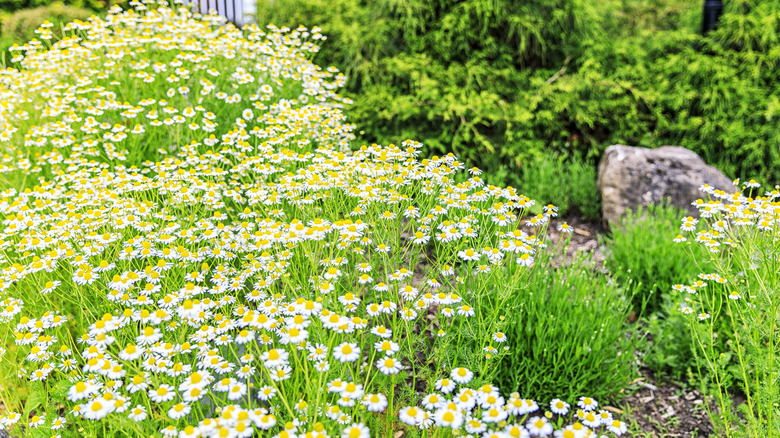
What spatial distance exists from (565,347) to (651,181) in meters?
2.30

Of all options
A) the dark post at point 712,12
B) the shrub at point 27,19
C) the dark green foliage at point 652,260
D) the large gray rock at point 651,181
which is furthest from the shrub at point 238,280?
the shrub at point 27,19

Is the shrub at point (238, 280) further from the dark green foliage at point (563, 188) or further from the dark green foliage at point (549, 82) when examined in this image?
the dark green foliage at point (563, 188)

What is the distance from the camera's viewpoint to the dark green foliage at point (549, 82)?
4.73m

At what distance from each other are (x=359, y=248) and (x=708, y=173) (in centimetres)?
327

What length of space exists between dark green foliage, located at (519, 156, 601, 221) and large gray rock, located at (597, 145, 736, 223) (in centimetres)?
17

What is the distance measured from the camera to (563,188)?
4543mm

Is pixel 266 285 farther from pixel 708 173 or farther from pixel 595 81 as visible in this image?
pixel 595 81

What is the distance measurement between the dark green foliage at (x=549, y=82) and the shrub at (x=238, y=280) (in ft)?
4.44

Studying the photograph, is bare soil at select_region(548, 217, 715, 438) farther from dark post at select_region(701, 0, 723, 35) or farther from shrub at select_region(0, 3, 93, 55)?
shrub at select_region(0, 3, 93, 55)

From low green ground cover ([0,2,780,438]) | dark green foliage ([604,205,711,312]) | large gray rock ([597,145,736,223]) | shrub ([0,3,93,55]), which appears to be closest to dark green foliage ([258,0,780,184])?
large gray rock ([597,145,736,223])

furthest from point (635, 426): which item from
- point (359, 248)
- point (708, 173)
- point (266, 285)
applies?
point (708, 173)

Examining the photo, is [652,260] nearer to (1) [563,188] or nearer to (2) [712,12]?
(1) [563,188]

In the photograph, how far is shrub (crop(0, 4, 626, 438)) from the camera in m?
1.72

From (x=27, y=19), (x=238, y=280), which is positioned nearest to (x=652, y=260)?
(x=238, y=280)
